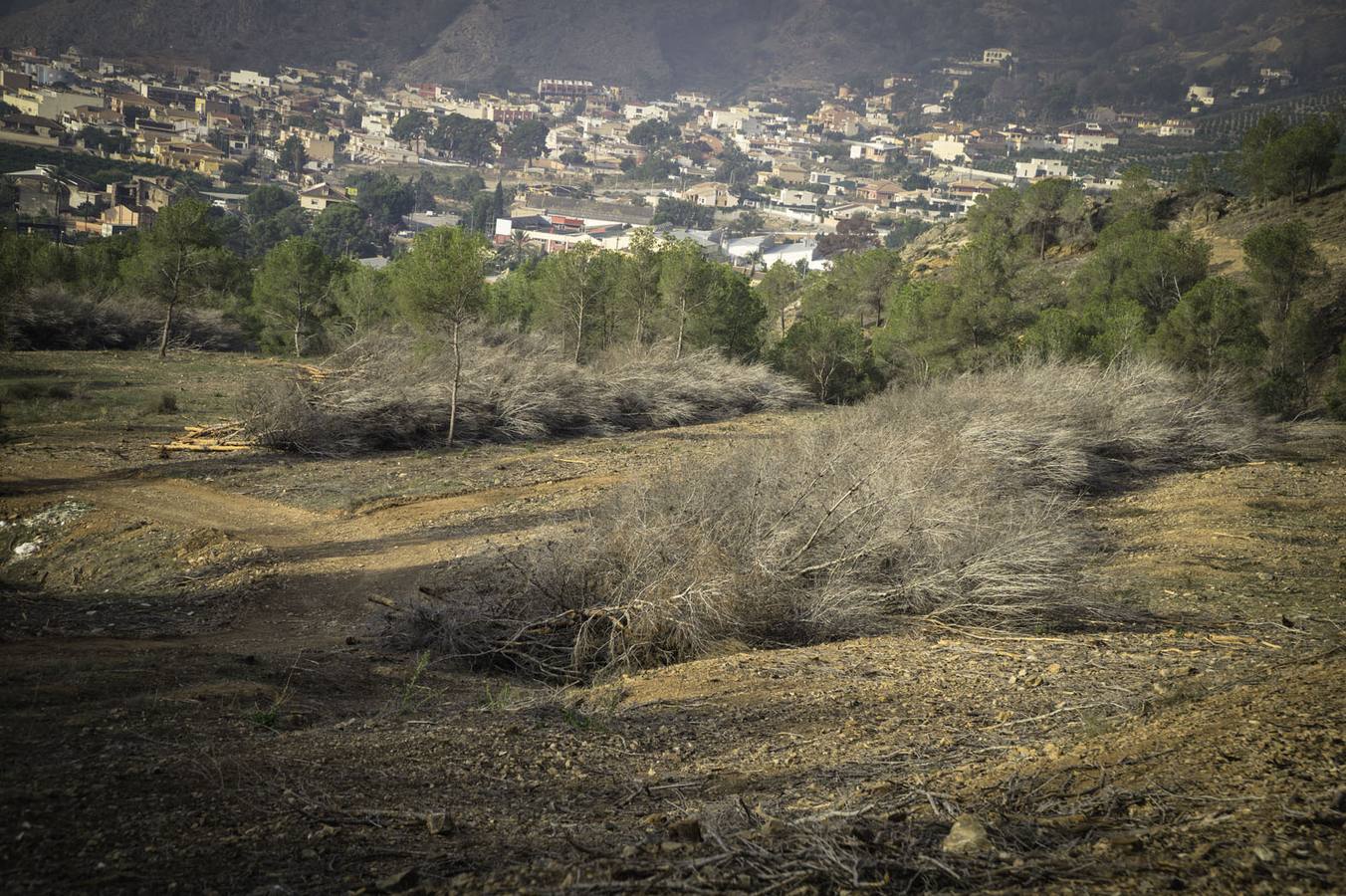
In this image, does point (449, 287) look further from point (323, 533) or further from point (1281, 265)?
point (1281, 265)

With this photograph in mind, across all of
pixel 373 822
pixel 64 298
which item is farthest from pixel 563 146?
pixel 373 822

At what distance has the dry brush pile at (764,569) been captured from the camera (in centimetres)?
819

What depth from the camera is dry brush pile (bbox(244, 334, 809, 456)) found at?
1692cm

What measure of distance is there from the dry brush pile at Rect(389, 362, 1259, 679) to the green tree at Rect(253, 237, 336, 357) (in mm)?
24406

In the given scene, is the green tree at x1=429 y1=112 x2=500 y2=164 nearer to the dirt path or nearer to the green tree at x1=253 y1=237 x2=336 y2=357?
the green tree at x1=253 y1=237 x2=336 y2=357

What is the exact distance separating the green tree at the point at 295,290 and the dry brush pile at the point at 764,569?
2441cm

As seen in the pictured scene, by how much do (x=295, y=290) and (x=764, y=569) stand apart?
27.9m

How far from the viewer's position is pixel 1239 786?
429 centimetres

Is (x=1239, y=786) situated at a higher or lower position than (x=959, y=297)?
lower

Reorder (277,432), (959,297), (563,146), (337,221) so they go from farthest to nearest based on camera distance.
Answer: (563,146) → (337,221) → (959,297) → (277,432)

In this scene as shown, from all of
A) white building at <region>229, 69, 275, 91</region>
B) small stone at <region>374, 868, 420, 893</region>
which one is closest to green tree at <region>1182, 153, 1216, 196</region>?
small stone at <region>374, 868, 420, 893</region>

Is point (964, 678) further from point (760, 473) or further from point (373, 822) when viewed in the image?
point (373, 822)

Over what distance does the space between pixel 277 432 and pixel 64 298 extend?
16.1m

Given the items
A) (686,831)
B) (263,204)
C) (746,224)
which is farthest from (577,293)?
(746,224)
